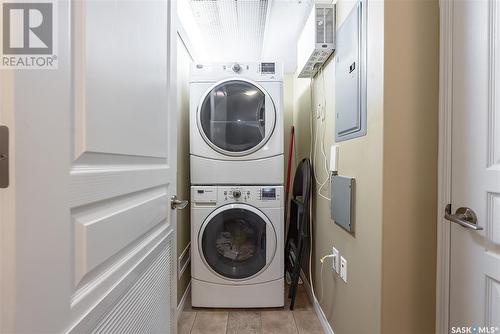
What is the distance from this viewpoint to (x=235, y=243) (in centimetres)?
195

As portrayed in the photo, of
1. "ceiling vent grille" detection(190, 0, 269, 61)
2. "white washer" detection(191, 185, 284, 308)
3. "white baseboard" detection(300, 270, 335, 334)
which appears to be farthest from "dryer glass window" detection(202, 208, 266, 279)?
"ceiling vent grille" detection(190, 0, 269, 61)

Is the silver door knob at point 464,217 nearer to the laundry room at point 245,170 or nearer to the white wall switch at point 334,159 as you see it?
the laundry room at point 245,170

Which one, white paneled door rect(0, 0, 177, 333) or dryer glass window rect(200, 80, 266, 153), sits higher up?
dryer glass window rect(200, 80, 266, 153)

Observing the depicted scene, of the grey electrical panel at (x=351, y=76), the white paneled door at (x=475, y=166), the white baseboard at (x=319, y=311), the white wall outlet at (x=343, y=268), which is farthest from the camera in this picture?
the white baseboard at (x=319, y=311)

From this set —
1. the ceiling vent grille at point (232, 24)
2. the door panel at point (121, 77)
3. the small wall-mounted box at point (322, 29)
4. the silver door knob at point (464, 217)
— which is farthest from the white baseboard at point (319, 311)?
the ceiling vent grille at point (232, 24)

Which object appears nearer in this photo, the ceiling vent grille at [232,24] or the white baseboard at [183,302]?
the ceiling vent grille at [232,24]

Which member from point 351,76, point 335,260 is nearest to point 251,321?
point 335,260

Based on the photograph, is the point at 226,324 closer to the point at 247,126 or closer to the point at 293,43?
the point at 247,126

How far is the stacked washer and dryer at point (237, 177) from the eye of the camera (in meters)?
1.88

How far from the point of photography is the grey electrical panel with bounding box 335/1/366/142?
46.1 inches

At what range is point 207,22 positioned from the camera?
1.95 m

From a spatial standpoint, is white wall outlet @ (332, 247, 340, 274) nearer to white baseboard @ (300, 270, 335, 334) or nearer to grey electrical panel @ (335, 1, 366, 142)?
white baseboard @ (300, 270, 335, 334)

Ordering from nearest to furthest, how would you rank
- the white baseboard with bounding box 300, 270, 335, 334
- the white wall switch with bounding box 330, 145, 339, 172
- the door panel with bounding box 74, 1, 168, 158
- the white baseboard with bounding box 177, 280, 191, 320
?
the door panel with bounding box 74, 1, 168, 158 → the white wall switch with bounding box 330, 145, 339, 172 → the white baseboard with bounding box 300, 270, 335, 334 → the white baseboard with bounding box 177, 280, 191, 320

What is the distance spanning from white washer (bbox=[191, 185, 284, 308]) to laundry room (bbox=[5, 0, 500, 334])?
11mm
